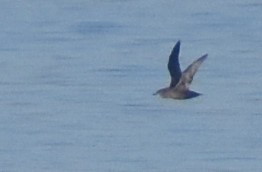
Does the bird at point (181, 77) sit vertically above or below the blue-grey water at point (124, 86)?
above

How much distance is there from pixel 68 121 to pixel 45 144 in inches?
33.8

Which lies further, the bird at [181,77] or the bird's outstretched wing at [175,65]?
the bird at [181,77]

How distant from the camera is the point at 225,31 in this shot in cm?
1906

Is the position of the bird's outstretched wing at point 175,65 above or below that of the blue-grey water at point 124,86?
above

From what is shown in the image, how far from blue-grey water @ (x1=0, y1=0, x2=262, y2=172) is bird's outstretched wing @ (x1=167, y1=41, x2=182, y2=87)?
535 mm

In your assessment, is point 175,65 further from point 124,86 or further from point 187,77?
point 124,86

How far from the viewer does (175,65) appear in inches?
511

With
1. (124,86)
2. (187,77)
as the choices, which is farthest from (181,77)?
(124,86)

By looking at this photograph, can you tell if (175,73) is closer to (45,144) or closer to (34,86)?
(45,144)

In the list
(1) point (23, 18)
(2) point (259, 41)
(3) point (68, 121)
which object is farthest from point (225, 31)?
(3) point (68, 121)

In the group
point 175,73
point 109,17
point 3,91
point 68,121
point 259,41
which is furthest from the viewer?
point 109,17

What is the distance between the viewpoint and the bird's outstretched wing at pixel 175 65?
12.8 meters

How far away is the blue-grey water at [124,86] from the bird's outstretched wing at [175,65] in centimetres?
53

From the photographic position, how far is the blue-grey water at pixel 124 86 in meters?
13.3
